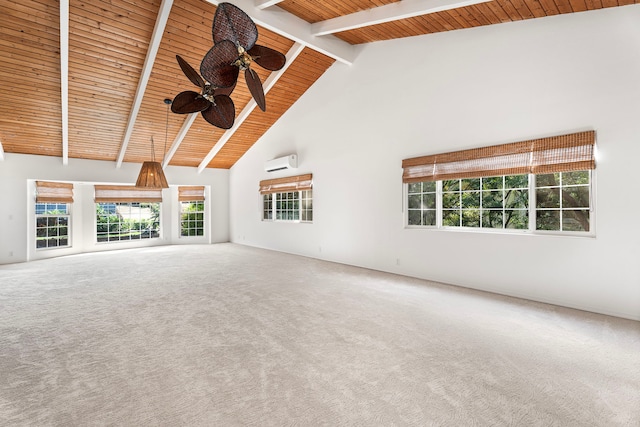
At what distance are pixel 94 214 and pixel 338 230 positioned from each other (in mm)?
6958

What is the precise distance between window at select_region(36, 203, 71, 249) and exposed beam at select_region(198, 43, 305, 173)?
11.7 ft

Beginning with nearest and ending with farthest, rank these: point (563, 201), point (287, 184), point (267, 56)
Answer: point (267, 56), point (563, 201), point (287, 184)

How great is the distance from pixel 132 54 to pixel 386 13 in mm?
4004

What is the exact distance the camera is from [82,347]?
2.65 metres

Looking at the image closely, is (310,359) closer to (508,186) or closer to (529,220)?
(529,220)

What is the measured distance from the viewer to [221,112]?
3.23 metres

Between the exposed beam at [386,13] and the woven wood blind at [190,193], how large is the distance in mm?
6630

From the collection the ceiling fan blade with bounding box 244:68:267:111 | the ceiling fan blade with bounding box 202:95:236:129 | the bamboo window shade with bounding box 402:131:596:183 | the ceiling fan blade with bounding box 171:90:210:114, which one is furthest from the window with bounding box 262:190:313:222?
the ceiling fan blade with bounding box 244:68:267:111

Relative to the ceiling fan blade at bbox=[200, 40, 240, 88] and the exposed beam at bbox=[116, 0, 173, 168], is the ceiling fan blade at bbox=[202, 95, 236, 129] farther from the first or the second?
the exposed beam at bbox=[116, 0, 173, 168]

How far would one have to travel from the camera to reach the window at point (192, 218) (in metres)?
10.0

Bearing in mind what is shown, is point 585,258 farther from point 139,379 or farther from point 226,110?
point 139,379

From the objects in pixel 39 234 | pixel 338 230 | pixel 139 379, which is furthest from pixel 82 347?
pixel 39 234

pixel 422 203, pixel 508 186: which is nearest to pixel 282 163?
pixel 422 203

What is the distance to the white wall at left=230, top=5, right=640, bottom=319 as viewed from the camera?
327 centimetres
